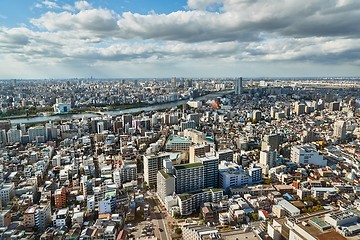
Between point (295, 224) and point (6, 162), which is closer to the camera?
point (295, 224)

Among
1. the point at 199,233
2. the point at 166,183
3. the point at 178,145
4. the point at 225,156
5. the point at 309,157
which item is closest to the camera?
the point at 199,233

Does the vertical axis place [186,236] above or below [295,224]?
below

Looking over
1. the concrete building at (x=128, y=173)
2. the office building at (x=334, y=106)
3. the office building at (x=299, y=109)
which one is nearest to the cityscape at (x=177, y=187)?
the concrete building at (x=128, y=173)

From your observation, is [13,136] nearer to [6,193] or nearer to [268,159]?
[6,193]

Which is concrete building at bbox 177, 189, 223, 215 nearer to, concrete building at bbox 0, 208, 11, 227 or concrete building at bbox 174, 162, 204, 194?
concrete building at bbox 174, 162, 204, 194

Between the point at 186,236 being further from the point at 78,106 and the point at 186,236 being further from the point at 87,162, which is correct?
the point at 78,106

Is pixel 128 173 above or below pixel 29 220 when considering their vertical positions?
above

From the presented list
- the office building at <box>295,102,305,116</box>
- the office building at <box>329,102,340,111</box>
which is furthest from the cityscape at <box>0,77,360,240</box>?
the office building at <box>329,102,340,111</box>

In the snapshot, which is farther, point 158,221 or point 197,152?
point 197,152

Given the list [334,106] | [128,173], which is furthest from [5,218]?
[334,106]

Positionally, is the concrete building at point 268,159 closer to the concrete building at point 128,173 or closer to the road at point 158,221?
the road at point 158,221

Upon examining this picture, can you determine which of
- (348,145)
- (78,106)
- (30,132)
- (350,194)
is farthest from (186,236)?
(78,106)
